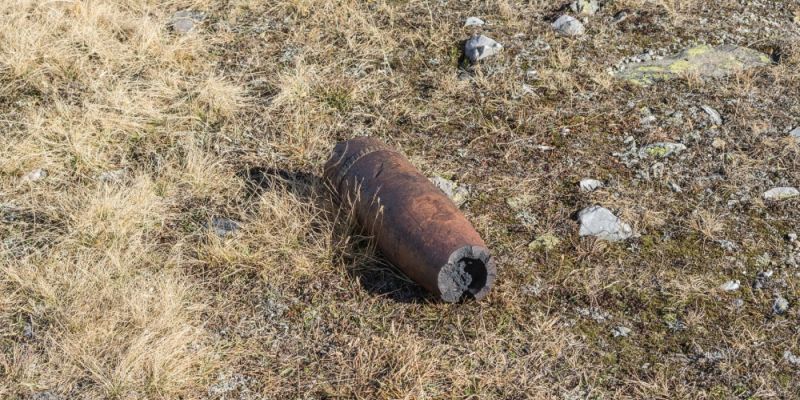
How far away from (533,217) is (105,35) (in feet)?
11.3

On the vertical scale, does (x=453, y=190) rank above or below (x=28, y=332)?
→ below

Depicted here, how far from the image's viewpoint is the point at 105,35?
5977mm

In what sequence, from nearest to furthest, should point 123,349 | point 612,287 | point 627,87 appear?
point 123,349 → point 612,287 → point 627,87

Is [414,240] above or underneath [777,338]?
above

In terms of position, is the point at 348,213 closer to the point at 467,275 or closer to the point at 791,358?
the point at 467,275

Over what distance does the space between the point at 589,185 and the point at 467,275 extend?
1.24 meters

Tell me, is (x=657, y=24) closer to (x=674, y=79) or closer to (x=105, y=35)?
(x=674, y=79)

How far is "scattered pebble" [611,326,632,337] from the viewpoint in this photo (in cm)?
387

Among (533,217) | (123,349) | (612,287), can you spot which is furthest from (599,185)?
(123,349)

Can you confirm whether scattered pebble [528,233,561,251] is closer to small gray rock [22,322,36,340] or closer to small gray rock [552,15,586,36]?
small gray rock [552,15,586,36]

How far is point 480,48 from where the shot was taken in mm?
5961

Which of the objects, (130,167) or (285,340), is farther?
(130,167)

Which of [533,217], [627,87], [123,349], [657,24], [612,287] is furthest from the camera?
[657,24]

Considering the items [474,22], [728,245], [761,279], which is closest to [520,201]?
[728,245]
